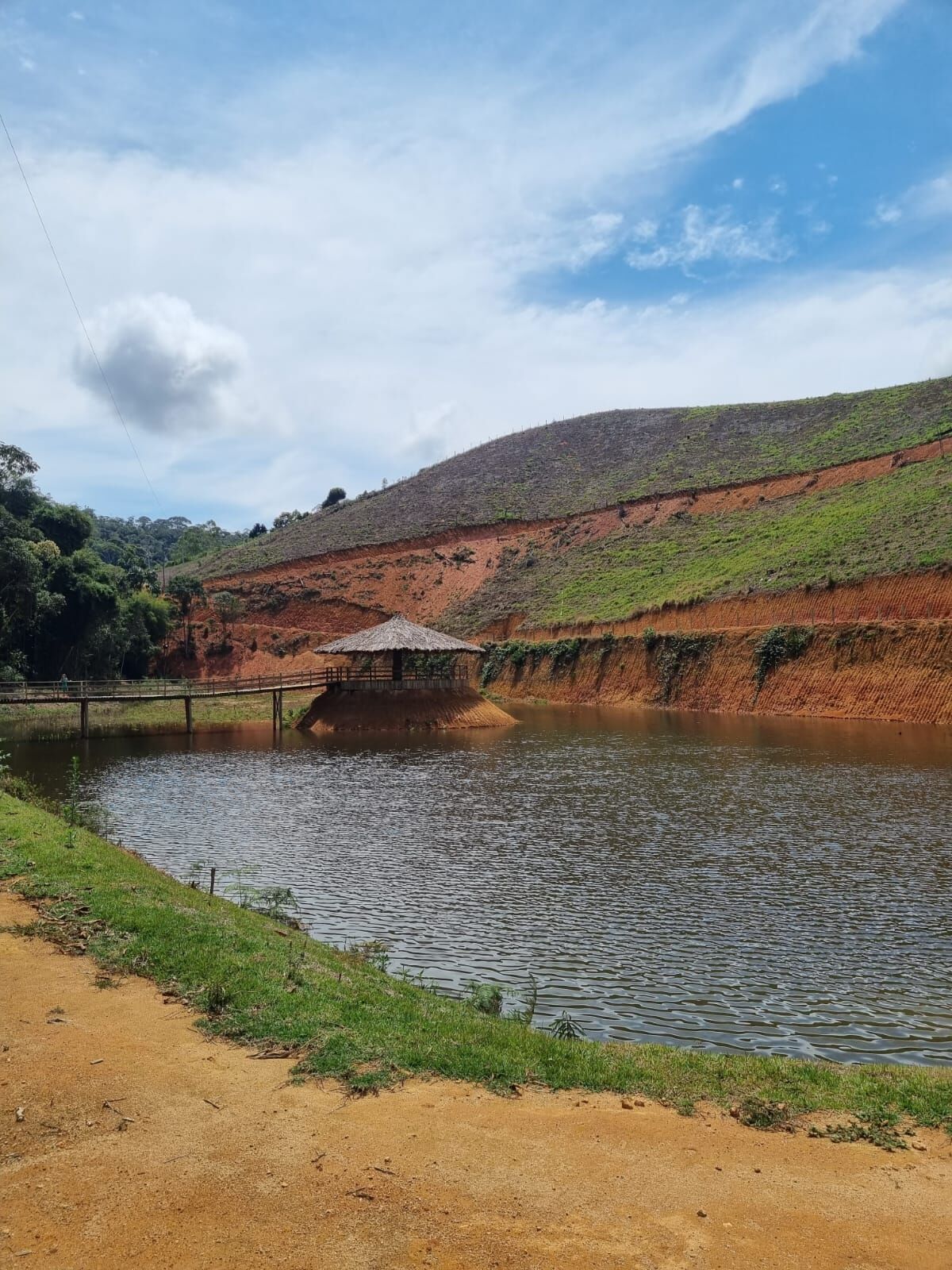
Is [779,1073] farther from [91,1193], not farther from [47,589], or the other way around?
[47,589]

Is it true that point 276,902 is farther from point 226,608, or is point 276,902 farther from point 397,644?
point 226,608

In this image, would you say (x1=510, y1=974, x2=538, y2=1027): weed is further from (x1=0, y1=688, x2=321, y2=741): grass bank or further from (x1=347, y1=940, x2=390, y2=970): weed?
(x1=0, y1=688, x2=321, y2=741): grass bank

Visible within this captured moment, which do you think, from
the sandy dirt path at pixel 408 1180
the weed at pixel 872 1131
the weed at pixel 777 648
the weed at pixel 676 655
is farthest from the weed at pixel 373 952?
the weed at pixel 676 655

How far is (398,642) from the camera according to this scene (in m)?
42.1

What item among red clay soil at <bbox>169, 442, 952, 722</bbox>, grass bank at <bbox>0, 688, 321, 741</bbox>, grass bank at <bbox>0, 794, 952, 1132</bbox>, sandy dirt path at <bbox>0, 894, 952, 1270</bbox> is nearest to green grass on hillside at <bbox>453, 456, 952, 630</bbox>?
red clay soil at <bbox>169, 442, 952, 722</bbox>

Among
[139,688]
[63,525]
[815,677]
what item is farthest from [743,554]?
[63,525]

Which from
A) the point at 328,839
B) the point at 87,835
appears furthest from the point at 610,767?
the point at 87,835

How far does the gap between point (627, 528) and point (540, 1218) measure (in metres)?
71.4

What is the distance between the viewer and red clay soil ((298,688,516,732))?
3994 centimetres

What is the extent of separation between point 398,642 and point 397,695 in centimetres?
261

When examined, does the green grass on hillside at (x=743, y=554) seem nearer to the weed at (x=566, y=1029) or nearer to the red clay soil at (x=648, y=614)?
the red clay soil at (x=648, y=614)

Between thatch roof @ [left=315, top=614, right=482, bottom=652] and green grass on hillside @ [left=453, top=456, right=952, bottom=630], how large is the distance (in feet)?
47.9

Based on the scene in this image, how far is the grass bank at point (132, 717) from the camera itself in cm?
3988

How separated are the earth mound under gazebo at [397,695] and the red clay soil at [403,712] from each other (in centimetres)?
4
